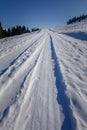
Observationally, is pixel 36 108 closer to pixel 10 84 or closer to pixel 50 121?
pixel 50 121

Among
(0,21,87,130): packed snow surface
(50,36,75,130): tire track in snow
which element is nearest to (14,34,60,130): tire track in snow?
(0,21,87,130): packed snow surface

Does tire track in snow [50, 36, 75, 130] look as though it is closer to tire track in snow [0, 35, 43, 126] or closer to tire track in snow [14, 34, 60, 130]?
tire track in snow [14, 34, 60, 130]

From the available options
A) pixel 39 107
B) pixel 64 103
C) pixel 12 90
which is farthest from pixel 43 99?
pixel 12 90

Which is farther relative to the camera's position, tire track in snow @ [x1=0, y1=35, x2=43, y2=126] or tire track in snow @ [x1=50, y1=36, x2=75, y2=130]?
tire track in snow @ [x1=0, y1=35, x2=43, y2=126]

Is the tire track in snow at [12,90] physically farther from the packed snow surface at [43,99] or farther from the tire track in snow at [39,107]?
the tire track in snow at [39,107]

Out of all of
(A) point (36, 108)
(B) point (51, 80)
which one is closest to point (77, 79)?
(B) point (51, 80)

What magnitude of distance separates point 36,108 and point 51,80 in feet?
4.82

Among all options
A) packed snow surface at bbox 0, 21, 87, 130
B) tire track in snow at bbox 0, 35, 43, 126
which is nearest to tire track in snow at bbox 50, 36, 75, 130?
packed snow surface at bbox 0, 21, 87, 130

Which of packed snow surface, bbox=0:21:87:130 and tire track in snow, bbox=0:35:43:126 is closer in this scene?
packed snow surface, bbox=0:21:87:130

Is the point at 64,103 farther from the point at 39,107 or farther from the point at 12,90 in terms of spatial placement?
the point at 12,90

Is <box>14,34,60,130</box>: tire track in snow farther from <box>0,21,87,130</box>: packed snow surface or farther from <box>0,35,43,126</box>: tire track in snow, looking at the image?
<box>0,35,43,126</box>: tire track in snow

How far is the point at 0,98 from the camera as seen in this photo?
347 centimetres

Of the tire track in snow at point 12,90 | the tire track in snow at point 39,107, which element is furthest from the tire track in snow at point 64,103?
the tire track in snow at point 12,90

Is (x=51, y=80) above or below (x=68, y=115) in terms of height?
above
